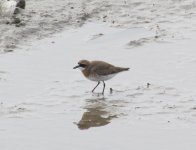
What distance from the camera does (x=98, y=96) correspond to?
543 inches

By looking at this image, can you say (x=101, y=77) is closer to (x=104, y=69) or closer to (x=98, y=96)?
(x=104, y=69)

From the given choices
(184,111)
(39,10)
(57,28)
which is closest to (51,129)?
(184,111)

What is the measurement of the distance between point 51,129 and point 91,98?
2.23m

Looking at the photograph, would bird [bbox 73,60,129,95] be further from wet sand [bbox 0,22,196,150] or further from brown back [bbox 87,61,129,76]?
wet sand [bbox 0,22,196,150]

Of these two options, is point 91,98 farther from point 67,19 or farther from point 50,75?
point 67,19

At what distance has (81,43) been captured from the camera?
17344 mm

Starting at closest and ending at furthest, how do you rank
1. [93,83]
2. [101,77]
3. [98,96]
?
[98,96]
[101,77]
[93,83]

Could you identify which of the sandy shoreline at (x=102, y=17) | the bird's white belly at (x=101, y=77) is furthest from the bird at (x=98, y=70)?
the sandy shoreline at (x=102, y=17)

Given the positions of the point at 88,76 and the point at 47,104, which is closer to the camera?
the point at 47,104

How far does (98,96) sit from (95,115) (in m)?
1.23

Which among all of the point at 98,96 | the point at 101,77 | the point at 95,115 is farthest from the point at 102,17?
the point at 95,115

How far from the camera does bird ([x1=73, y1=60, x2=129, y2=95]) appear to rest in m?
14.1

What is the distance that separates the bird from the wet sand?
324 mm

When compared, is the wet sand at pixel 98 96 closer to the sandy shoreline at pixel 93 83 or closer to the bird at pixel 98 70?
the sandy shoreline at pixel 93 83
